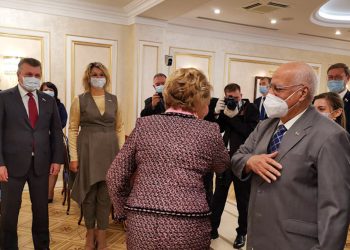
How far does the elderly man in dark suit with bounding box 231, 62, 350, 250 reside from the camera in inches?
49.1

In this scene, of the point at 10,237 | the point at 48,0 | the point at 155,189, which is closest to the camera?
the point at 155,189

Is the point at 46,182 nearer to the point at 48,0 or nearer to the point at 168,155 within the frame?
the point at 168,155

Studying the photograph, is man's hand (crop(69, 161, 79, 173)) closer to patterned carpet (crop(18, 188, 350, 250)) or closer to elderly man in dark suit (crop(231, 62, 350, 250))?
patterned carpet (crop(18, 188, 350, 250))

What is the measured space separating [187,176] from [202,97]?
364mm

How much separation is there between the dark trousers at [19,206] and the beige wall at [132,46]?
3016 mm

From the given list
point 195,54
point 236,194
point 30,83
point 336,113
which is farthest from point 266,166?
point 195,54

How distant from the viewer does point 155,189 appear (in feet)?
Result: 4.55

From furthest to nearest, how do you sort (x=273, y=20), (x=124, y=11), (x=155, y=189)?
(x=273, y=20) < (x=124, y=11) < (x=155, y=189)

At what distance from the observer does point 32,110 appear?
253 centimetres

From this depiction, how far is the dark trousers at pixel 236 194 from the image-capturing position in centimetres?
296

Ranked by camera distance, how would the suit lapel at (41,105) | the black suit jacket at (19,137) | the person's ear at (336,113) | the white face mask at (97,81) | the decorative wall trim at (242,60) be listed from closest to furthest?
the person's ear at (336,113) < the black suit jacket at (19,137) < the suit lapel at (41,105) < the white face mask at (97,81) < the decorative wall trim at (242,60)

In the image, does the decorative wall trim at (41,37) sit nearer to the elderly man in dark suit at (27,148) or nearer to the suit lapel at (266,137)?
the elderly man in dark suit at (27,148)

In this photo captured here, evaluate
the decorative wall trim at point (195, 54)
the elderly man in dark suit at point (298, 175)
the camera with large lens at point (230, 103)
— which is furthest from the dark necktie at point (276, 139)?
the decorative wall trim at point (195, 54)

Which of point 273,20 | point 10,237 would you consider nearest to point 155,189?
point 10,237
